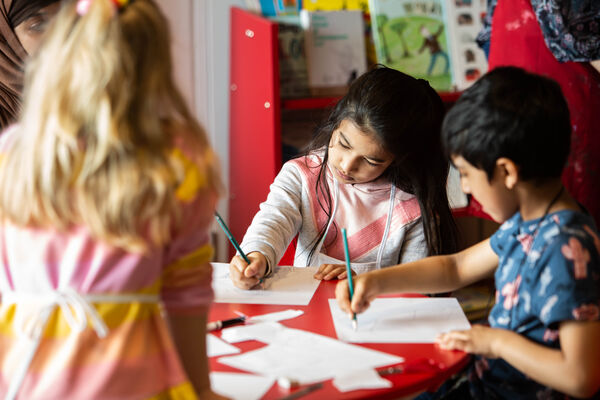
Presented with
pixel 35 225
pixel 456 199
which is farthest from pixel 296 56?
pixel 35 225

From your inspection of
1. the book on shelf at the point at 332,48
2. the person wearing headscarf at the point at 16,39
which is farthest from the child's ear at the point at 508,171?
the book on shelf at the point at 332,48

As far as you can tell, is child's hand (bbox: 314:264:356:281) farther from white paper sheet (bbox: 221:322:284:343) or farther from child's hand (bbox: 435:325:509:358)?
child's hand (bbox: 435:325:509:358)

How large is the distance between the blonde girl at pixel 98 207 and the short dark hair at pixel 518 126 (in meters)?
0.43

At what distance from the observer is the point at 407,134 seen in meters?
1.45

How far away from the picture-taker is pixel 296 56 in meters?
2.41

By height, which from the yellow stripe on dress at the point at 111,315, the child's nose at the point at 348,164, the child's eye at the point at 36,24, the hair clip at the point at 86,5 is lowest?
the child's nose at the point at 348,164

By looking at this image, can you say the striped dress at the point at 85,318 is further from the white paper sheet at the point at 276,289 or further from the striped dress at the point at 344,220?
the striped dress at the point at 344,220

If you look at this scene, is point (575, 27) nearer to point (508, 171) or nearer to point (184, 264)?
point (508, 171)

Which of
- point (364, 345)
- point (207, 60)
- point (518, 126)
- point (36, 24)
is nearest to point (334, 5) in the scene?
point (207, 60)

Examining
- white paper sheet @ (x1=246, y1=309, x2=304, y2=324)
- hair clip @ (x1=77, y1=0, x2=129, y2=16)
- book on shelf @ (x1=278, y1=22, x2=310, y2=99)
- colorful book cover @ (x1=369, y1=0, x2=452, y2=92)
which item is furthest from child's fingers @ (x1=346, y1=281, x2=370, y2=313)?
colorful book cover @ (x1=369, y1=0, x2=452, y2=92)

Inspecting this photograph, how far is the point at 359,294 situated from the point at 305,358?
178 mm

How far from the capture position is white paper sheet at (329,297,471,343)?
38.3 inches

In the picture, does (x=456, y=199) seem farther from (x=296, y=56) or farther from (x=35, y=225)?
(x=35, y=225)

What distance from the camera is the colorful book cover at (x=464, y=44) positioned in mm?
2582
